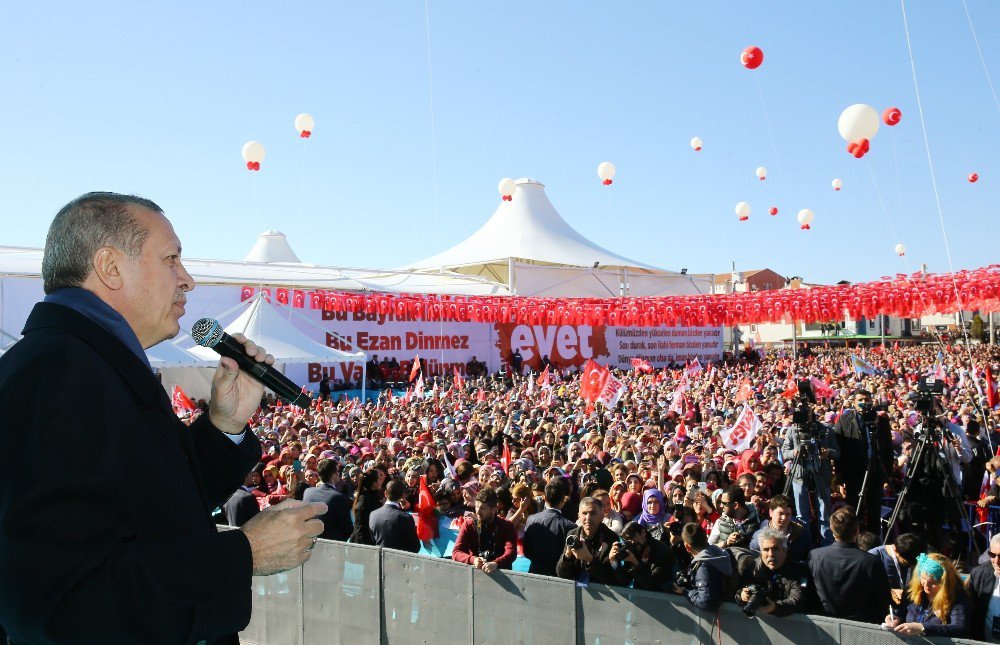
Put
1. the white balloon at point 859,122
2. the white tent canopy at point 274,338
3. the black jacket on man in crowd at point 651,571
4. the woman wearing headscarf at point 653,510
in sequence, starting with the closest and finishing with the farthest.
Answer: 1. the black jacket on man in crowd at point 651,571
2. the woman wearing headscarf at point 653,510
3. the white balloon at point 859,122
4. the white tent canopy at point 274,338

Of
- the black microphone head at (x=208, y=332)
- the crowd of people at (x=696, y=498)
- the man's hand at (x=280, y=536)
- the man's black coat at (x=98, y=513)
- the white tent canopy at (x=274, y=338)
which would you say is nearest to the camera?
the man's black coat at (x=98, y=513)

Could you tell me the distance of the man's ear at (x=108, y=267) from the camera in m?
1.29

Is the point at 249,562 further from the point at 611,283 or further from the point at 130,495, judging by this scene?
the point at 611,283

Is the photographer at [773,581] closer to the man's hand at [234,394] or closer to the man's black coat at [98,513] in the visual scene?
the man's hand at [234,394]

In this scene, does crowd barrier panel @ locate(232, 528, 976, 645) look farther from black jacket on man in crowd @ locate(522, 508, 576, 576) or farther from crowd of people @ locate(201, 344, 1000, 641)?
black jacket on man in crowd @ locate(522, 508, 576, 576)

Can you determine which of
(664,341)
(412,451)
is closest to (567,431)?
(412,451)

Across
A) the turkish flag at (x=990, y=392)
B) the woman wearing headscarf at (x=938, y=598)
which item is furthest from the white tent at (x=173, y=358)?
the turkish flag at (x=990, y=392)

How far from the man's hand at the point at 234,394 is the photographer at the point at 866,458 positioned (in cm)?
777

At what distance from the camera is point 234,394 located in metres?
1.69

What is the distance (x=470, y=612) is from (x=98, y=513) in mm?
4537

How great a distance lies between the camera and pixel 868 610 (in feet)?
14.9

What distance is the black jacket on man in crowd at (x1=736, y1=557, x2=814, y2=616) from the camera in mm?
4285

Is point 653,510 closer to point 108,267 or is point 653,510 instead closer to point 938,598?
point 938,598

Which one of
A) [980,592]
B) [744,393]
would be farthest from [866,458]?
[744,393]
